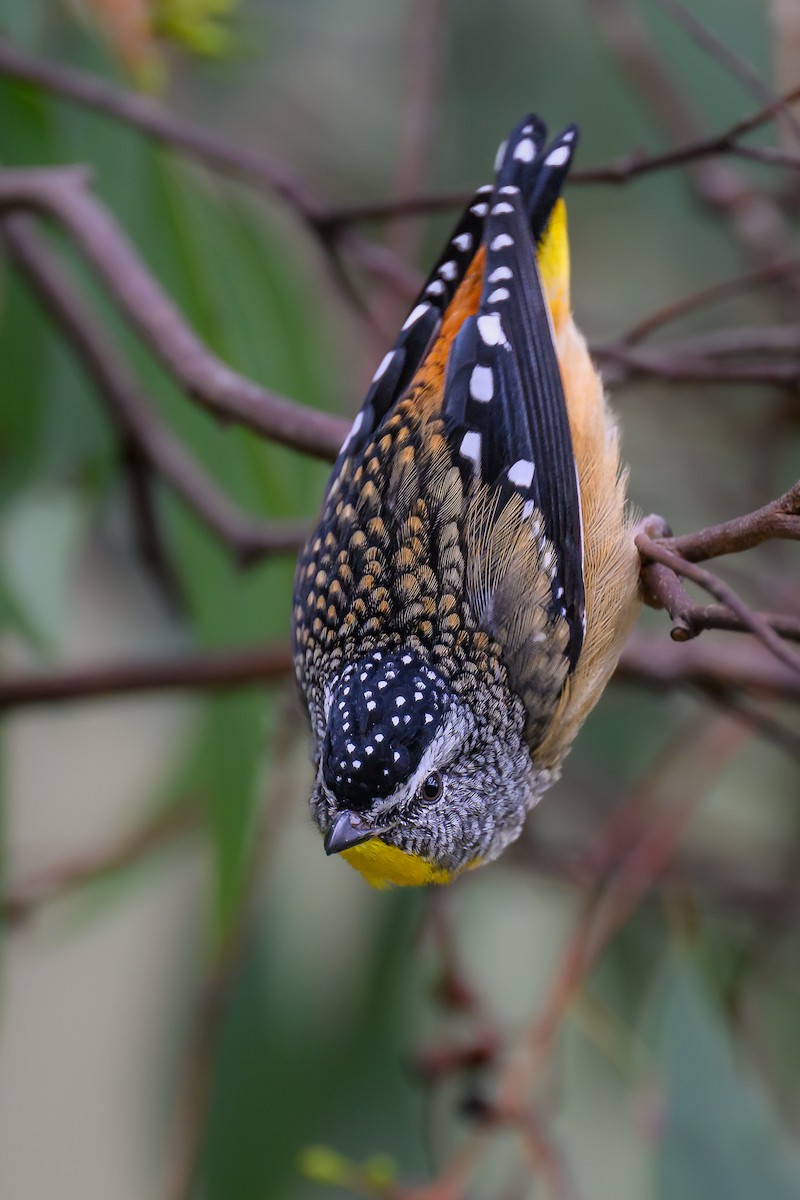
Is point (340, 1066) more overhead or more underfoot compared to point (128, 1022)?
more overhead

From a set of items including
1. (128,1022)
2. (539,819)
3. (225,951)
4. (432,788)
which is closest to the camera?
(432,788)

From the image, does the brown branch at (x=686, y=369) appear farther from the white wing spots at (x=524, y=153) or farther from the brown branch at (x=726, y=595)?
the brown branch at (x=726, y=595)

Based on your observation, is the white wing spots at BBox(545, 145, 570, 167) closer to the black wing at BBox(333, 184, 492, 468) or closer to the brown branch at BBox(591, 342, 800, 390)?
the black wing at BBox(333, 184, 492, 468)

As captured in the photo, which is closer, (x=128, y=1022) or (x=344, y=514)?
(x=344, y=514)

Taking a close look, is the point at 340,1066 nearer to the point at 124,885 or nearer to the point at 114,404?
the point at 124,885

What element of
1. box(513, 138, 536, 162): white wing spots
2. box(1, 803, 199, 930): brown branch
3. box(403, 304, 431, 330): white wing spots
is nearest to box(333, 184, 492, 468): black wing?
box(403, 304, 431, 330): white wing spots

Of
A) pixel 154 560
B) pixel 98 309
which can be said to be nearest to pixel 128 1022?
pixel 154 560
